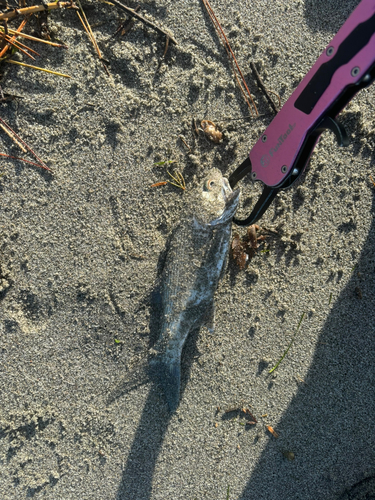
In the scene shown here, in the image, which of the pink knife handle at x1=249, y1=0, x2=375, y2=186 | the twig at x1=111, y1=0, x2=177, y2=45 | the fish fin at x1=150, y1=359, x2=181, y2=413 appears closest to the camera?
the pink knife handle at x1=249, y1=0, x2=375, y2=186

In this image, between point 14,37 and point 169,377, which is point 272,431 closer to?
point 169,377

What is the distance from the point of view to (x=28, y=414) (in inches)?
109

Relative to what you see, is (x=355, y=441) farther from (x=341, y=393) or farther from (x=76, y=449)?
(x=76, y=449)

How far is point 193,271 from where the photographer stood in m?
2.62

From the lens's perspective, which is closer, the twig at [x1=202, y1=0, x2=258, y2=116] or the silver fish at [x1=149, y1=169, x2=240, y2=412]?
the silver fish at [x1=149, y1=169, x2=240, y2=412]

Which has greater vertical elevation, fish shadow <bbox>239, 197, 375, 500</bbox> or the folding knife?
the folding knife

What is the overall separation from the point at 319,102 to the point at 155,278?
70.8 inches

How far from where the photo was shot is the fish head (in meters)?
2.52

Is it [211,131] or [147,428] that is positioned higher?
[211,131]

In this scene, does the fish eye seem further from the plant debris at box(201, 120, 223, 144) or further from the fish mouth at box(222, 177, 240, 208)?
the plant debris at box(201, 120, 223, 144)

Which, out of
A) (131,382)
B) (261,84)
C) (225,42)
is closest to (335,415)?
(131,382)

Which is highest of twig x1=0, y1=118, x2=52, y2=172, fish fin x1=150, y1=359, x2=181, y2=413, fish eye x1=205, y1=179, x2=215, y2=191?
fish eye x1=205, y1=179, x2=215, y2=191

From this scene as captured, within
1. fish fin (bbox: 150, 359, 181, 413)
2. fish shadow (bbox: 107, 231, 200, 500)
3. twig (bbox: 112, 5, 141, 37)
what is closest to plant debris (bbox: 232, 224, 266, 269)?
fish shadow (bbox: 107, 231, 200, 500)

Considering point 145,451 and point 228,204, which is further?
point 145,451
